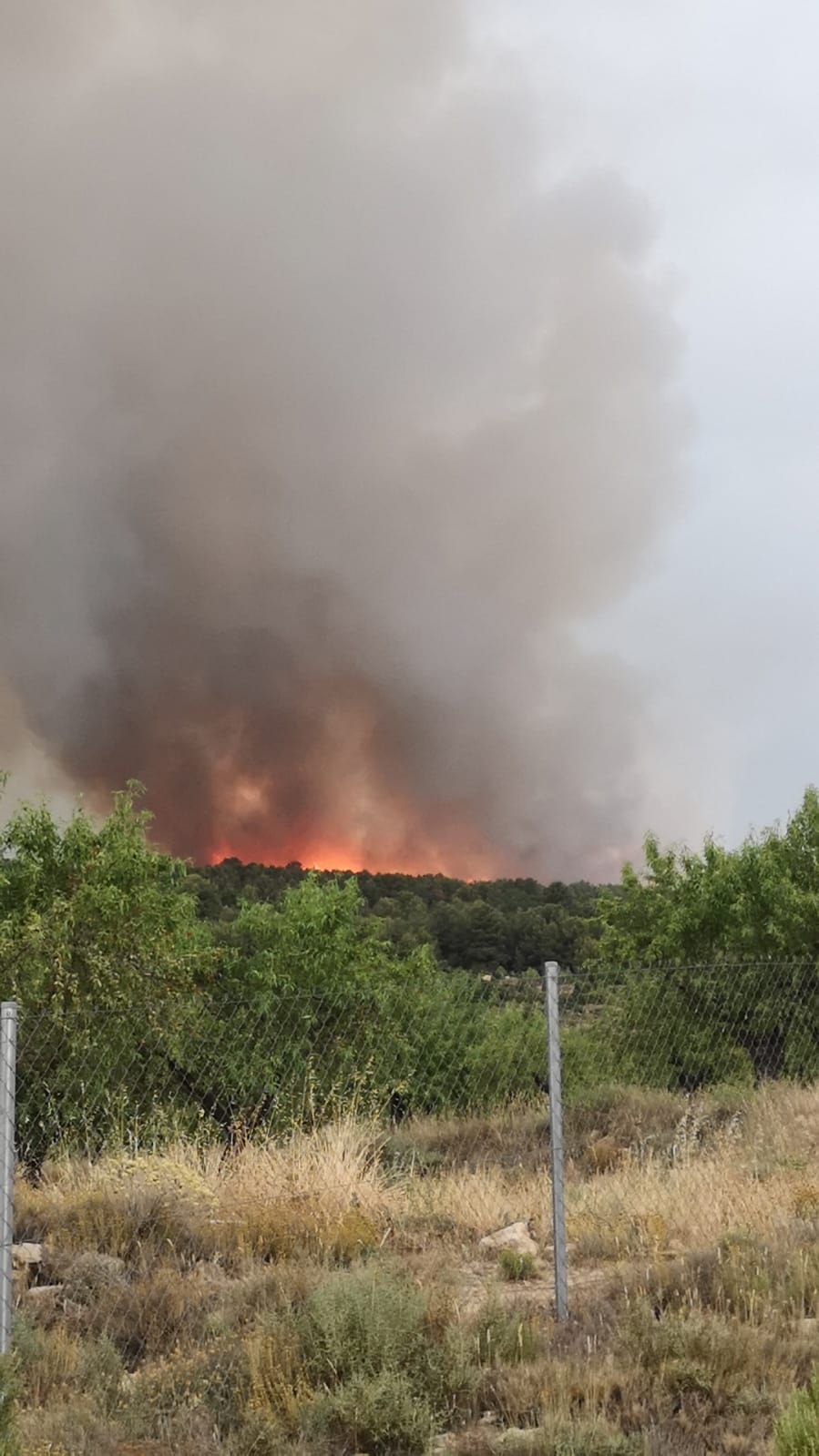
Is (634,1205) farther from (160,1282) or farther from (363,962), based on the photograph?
(363,962)

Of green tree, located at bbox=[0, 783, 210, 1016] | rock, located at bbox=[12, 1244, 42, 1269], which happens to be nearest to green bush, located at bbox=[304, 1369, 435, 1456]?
rock, located at bbox=[12, 1244, 42, 1269]

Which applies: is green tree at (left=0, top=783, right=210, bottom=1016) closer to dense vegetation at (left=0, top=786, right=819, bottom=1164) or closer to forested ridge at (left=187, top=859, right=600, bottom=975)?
dense vegetation at (left=0, top=786, right=819, bottom=1164)

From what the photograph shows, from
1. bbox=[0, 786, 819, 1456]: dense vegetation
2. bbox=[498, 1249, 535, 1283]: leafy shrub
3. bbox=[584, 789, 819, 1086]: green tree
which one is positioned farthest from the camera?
bbox=[584, 789, 819, 1086]: green tree

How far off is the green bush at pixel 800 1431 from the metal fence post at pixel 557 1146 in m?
2.48

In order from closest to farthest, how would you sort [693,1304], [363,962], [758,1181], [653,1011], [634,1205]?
[693,1304], [634,1205], [758,1181], [653,1011], [363,962]

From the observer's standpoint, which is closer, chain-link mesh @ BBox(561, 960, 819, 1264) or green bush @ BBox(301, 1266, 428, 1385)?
green bush @ BBox(301, 1266, 428, 1385)

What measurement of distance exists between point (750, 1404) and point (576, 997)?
106 inches

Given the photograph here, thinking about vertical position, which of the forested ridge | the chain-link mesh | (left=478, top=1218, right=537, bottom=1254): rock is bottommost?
(left=478, top=1218, right=537, bottom=1254): rock

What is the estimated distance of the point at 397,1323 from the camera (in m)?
6.04

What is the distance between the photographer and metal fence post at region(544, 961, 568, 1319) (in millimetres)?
6820

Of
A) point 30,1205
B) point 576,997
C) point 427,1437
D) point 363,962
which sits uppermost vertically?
point 363,962

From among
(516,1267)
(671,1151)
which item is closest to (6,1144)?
(516,1267)

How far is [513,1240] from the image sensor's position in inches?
346

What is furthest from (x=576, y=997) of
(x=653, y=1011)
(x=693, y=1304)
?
(x=653, y=1011)
